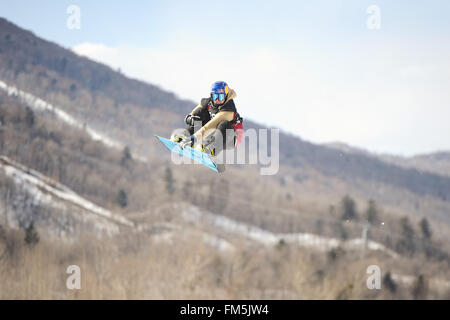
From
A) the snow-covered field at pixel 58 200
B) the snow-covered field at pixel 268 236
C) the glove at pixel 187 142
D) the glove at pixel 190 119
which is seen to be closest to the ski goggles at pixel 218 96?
the glove at pixel 190 119

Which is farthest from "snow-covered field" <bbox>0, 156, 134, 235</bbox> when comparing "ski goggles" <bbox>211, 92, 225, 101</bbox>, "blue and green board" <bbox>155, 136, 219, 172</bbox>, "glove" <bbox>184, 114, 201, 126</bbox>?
"ski goggles" <bbox>211, 92, 225, 101</bbox>

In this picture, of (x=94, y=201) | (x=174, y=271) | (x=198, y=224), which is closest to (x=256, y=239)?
(x=198, y=224)

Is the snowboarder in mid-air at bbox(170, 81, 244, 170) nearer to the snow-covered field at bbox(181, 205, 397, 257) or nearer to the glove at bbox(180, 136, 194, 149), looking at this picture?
the glove at bbox(180, 136, 194, 149)

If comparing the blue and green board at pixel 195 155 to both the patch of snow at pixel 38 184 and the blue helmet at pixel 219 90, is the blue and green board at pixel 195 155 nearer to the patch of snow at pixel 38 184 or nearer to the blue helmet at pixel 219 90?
the blue helmet at pixel 219 90

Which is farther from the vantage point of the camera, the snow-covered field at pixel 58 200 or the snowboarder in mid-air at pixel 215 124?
the snow-covered field at pixel 58 200

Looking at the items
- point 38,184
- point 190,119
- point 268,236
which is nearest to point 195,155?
point 190,119

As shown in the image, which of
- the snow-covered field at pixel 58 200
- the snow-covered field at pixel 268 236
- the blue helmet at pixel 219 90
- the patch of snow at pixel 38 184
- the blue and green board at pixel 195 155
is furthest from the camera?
the snow-covered field at pixel 268 236

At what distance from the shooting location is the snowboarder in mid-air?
4.91 meters

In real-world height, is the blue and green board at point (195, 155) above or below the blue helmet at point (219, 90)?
below

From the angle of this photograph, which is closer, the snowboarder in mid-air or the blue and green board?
the snowboarder in mid-air

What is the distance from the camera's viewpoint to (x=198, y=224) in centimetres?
16700

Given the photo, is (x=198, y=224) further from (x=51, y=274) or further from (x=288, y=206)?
(x=51, y=274)

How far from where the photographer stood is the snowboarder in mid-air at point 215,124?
4.91m

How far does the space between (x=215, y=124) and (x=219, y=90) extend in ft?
1.32
